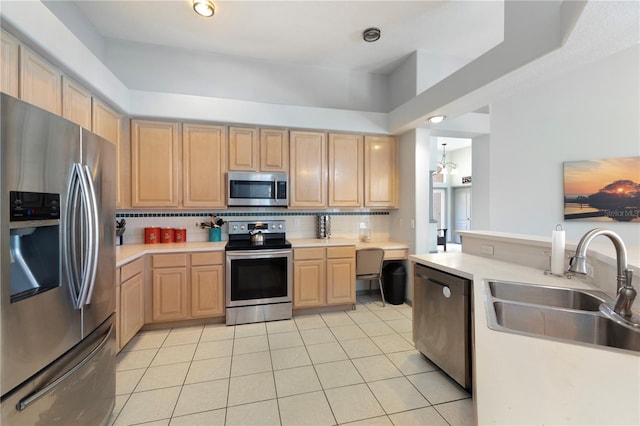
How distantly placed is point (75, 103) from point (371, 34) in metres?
2.85

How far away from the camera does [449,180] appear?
9.48m

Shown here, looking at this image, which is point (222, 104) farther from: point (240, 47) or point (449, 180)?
point (449, 180)

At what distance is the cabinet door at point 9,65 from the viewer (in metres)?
1.51

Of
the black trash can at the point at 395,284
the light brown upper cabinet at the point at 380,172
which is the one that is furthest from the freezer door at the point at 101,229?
the black trash can at the point at 395,284

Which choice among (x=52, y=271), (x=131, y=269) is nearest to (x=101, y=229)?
(x=52, y=271)

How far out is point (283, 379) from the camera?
208cm

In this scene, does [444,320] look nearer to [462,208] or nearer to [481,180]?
[481,180]

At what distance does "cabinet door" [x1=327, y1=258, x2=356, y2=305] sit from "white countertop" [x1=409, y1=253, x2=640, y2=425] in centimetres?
245

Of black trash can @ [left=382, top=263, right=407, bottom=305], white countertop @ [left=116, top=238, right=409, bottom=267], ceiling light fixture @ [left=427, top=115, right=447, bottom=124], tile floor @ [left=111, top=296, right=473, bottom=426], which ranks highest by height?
ceiling light fixture @ [left=427, top=115, right=447, bottom=124]

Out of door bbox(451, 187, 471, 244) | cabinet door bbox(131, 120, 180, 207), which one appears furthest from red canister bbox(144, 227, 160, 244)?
door bbox(451, 187, 471, 244)

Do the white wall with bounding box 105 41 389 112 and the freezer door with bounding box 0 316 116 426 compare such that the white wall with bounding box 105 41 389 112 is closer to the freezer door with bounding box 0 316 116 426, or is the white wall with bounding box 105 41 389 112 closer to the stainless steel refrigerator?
the stainless steel refrigerator

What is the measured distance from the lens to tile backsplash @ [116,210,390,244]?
334cm

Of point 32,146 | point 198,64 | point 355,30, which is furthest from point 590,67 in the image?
point 32,146

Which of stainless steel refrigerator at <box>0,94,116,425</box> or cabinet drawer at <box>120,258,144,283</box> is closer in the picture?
stainless steel refrigerator at <box>0,94,116,425</box>
